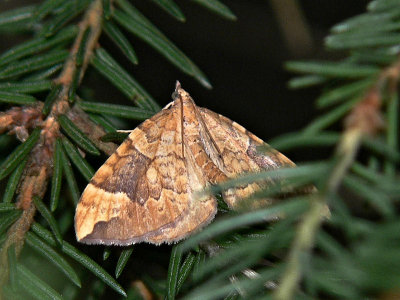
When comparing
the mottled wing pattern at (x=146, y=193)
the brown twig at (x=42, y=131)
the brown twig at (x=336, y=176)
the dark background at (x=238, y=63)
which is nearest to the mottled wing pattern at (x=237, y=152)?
the mottled wing pattern at (x=146, y=193)

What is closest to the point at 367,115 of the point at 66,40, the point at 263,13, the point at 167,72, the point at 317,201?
the point at 317,201

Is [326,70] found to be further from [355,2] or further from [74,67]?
[355,2]

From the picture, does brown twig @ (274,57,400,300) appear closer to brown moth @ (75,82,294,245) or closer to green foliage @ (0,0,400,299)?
green foliage @ (0,0,400,299)

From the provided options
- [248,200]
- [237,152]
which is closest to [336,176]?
[248,200]

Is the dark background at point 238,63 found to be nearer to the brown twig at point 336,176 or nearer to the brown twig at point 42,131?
the brown twig at point 42,131

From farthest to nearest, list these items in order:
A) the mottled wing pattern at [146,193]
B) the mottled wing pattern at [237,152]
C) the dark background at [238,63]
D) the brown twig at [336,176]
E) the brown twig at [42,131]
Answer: the dark background at [238,63] → the mottled wing pattern at [237,152] → the mottled wing pattern at [146,193] → the brown twig at [42,131] → the brown twig at [336,176]

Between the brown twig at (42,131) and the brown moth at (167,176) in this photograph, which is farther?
the brown moth at (167,176)
